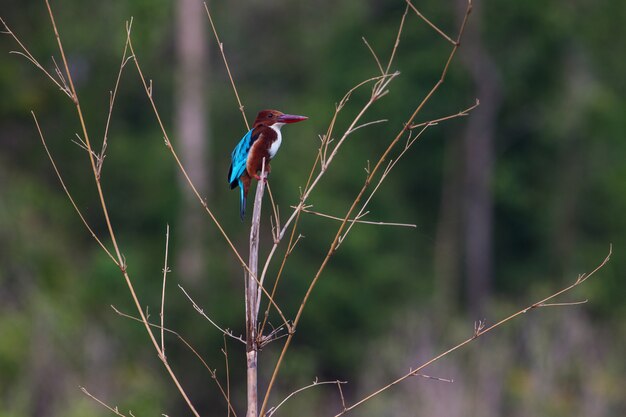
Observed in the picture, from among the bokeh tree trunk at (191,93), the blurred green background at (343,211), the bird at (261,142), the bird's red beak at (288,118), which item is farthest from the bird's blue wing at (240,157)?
the bokeh tree trunk at (191,93)

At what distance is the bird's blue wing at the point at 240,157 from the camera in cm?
444

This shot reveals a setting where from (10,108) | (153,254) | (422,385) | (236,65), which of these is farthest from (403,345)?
(236,65)

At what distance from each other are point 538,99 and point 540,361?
Result: 26.8 feet

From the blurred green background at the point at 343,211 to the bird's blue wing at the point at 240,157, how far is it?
26.3ft

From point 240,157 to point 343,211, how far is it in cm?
1464

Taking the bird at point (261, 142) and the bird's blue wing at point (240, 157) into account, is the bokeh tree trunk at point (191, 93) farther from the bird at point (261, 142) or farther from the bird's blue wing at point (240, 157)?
the bird at point (261, 142)

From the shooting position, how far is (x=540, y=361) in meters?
15.4

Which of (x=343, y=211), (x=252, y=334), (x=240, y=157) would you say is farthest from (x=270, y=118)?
(x=343, y=211)

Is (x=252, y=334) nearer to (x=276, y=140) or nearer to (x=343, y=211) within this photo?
(x=276, y=140)

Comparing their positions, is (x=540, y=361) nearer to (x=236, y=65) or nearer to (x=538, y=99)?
(x=538, y=99)

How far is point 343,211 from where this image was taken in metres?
19.1

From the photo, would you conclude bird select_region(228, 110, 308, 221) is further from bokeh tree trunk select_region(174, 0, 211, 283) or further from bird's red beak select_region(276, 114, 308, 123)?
bokeh tree trunk select_region(174, 0, 211, 283)

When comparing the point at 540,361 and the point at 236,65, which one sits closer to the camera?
the point at 540,361

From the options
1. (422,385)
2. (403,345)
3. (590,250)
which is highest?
(422,385)
